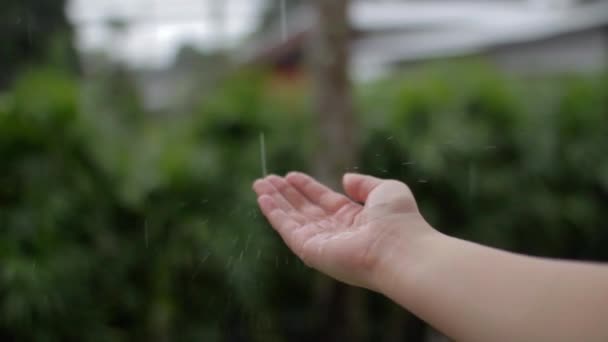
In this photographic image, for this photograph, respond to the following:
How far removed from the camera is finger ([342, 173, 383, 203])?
180 centimetres

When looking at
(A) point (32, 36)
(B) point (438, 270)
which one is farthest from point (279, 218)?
(A) point (32, 36)

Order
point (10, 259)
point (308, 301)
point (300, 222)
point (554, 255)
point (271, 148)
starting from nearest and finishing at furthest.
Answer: point (300, 222)
point (10, 259)
point (308, 301)
point (271, 148)
point (554, 255)

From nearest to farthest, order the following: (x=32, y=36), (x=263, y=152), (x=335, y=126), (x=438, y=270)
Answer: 1. (x=438, y=270)
2. (x=335, y=126)
3. (x=263, y=152)
4. (x=32, y=36)

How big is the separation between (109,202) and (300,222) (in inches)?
64.6

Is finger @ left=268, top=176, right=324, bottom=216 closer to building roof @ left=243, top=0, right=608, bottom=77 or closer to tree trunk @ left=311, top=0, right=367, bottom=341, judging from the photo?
tree trunk @ left=311, top=0, right=367, bottom=341

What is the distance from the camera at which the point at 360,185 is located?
71.7 inches

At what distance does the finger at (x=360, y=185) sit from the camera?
180 centimetres

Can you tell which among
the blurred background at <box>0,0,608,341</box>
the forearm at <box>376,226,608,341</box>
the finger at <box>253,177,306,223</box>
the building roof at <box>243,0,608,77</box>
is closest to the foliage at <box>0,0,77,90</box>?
the blurred background at <box>0,0,608,341</box>

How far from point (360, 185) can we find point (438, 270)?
0.46 meters

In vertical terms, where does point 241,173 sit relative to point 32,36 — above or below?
below

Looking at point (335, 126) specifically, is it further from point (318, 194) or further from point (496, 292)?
point (496, 292)

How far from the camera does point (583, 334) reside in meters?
1.23

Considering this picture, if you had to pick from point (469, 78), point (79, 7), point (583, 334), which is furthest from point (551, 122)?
point (79, 7)

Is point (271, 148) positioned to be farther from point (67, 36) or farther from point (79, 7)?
point (79, 7)
